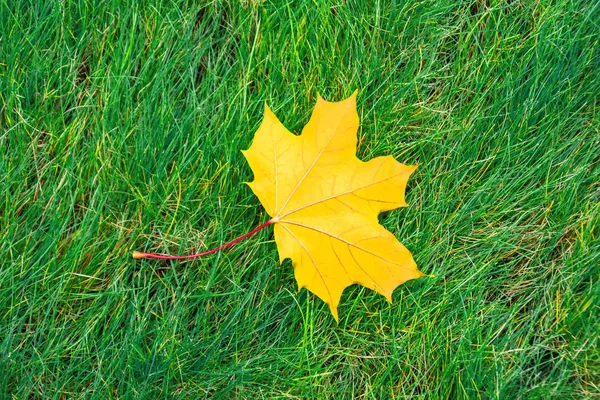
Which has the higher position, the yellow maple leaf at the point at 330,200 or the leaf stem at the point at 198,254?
the yellow maple leaf at the point at 330,200

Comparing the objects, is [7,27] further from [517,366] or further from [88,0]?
[517,366]

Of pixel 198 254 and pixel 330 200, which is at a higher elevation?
pixel 330 200

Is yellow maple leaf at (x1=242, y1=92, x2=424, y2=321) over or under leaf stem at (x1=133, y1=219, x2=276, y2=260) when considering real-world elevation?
over

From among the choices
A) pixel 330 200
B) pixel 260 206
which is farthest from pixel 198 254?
pixel 330 200

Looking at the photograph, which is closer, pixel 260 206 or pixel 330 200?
pixel 330 200

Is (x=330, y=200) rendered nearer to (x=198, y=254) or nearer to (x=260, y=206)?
(x=260, y=206)
